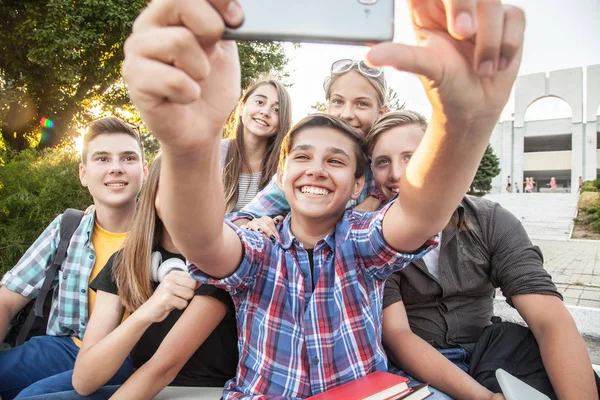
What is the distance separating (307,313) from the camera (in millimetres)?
1449

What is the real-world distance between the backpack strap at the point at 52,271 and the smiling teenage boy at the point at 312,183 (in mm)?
1197

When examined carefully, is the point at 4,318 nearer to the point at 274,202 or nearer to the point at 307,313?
the point at 274,202

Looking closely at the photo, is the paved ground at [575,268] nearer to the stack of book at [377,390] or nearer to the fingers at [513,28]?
the stack of book at [377,390]

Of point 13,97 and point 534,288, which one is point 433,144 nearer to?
point 534,288

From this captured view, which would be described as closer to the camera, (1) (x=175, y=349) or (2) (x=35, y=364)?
(1) (x=175, y=349)

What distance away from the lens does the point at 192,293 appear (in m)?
1.55

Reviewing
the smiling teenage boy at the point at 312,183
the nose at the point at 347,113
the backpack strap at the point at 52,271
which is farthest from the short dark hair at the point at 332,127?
the backpack strap at the point at 52,271

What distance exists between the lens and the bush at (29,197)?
4688 millimetres

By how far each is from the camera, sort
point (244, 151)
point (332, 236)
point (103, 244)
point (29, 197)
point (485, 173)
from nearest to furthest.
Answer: point (332, 236), point (103, 244), point (244, 151), point (29, 197), point (485, 173)

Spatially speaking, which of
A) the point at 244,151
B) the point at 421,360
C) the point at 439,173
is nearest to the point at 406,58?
the point at 439,173

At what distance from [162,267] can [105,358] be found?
0.44 meters

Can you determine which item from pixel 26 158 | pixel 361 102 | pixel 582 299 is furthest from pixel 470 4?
pixel 26 158

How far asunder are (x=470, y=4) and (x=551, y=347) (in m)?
1.40

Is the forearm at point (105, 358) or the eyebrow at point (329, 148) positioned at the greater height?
the eyebrow at point (329, 148)
